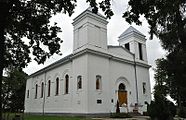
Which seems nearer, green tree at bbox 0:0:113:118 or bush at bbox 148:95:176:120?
green tree at bbox 0:0:113:118

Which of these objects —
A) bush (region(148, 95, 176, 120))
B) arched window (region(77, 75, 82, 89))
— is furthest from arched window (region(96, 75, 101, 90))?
bush (region(148, 95, 176, 120))

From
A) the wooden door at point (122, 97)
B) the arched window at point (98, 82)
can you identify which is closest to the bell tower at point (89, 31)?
the arched window at point (98, 82)

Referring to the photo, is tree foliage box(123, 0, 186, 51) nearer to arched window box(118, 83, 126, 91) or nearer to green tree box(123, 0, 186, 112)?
green tree box(123, 0, 186, 112)

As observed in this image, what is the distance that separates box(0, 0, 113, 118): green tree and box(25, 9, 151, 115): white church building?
10.6 m

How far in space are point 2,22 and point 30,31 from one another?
5.99 feet

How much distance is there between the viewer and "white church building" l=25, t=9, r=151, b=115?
22.1 m

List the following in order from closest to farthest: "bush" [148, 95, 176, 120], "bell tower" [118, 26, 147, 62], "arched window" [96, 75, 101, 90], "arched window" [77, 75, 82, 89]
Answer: "bush" [148, 95, 176, 120], "arched window" [96, 75, 101, 90], "arched window" [77, 75, 82, 89], "bell tower" [118, 26, 147, 62]

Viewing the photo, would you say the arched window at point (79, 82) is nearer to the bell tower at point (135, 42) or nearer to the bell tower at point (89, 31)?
the bell tower at point (89, 31)

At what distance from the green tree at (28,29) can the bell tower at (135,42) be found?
18.5 metres

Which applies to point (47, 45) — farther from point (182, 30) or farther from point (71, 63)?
point (71, 63)

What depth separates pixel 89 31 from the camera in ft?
76.0

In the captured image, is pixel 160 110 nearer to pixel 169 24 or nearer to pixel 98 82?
pixel 169 24

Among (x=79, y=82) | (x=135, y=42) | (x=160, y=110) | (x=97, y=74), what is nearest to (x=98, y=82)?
(x=97, y=74)

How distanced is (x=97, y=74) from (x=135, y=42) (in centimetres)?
889
